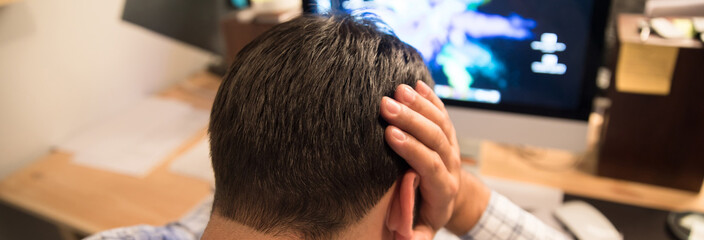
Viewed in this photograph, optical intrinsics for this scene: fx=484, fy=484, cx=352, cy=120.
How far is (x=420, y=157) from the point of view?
21.8 inches

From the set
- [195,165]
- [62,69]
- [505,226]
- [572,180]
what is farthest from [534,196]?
[62,69]

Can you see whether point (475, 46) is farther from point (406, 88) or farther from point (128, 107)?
point (128, 107)

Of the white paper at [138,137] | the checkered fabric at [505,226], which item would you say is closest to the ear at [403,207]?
the checkered fabric at [505,226]

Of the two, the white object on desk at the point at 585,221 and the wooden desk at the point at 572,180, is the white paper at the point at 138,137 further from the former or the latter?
the white object on desk at the point at 585,221

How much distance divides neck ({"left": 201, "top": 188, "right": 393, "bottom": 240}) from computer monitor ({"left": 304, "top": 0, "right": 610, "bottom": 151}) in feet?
1.39

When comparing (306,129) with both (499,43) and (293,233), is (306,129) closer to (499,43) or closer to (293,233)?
(293,233)

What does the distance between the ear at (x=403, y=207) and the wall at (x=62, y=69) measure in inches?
43.8

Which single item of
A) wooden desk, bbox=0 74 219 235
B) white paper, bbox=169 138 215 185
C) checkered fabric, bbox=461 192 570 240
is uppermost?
checkered fabric, bbox=461 192 570 240

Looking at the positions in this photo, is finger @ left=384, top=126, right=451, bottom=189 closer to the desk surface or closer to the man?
the man

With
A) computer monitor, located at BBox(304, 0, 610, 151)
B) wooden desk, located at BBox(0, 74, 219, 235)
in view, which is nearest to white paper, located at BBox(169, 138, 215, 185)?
wooden desk, located at BBox(0, 74, 219, 235)

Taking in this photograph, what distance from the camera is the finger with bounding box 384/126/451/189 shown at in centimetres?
52

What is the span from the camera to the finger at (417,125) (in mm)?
517

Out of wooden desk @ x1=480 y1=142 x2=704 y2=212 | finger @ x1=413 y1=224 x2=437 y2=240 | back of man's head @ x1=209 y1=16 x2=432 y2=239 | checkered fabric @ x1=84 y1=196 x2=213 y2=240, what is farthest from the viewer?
wooden desk @ x1=480 y1=142 x2=704 y2=212

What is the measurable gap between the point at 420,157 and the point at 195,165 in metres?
0.79
